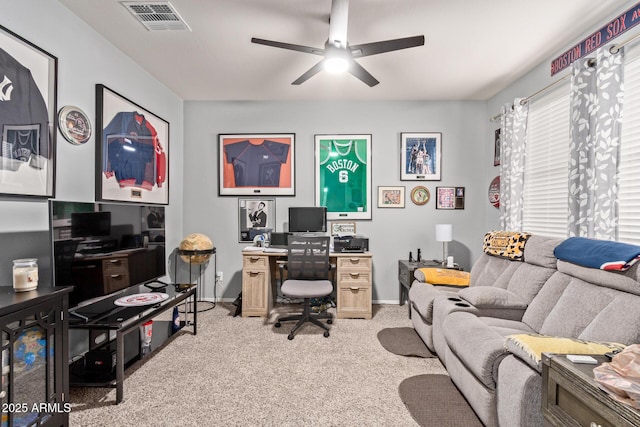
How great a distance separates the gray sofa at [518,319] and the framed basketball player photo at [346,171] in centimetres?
162

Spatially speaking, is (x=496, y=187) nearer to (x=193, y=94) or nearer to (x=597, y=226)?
(x=597, y=226)

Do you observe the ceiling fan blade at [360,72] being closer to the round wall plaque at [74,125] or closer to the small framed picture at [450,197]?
the small framed picture at [450,197]

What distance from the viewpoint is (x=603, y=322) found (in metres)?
1.65

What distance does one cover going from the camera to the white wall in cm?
196

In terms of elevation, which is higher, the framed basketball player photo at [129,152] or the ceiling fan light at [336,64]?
the ceiling fan light at [336,64]

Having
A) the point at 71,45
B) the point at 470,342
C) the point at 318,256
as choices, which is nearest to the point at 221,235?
the point at 318,256

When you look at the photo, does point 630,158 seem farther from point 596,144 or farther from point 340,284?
point 340,284

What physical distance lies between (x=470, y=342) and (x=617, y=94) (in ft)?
6.59

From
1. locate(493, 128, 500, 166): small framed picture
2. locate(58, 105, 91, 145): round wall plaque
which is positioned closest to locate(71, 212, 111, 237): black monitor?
locate(58, 105, 91, 145): round wall plaque

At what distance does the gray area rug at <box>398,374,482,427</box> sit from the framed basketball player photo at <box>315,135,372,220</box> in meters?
2.29

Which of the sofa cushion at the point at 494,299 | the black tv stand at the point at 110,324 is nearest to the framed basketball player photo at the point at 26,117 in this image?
the black tv stand at the point at 110,324

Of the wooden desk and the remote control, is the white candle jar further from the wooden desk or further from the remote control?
the remote control

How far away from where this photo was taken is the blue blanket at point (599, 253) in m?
1.64

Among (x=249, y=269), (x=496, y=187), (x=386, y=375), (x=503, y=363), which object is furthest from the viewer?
(x=496, y=187)
